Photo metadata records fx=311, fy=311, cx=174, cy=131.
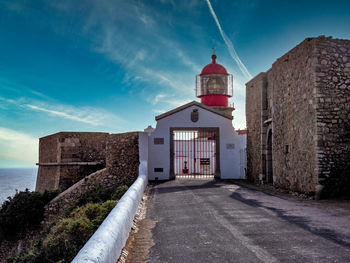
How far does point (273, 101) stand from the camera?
13336 mm

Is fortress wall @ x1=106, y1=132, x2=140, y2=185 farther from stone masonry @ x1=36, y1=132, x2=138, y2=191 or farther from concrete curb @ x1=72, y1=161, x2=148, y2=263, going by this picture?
concrete curb @ x1=72, y1=161, x2=148, y2=263

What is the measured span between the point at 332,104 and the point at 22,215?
49.4 ft

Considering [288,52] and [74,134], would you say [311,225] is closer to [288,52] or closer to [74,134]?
[288,52]

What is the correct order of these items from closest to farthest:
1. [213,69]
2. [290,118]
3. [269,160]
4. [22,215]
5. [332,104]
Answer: [332,104] < [290,118] < [269,160] < [22,215] < [213,69]

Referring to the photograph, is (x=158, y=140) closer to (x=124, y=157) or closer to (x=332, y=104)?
(x=124, y=157)

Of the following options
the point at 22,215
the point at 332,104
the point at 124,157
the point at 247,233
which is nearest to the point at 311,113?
the point at 332,104

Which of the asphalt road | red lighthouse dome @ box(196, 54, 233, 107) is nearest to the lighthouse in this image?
red lighthouse dome @ box(196, 54, 233, 107)

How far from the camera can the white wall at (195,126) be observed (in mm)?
16641

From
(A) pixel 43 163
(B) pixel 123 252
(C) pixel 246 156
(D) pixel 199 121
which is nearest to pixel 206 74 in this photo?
(D) pixel 199 121

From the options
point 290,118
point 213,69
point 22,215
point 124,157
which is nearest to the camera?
point 290,118

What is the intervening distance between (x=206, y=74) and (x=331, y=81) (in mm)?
15454

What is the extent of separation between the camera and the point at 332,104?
957cm

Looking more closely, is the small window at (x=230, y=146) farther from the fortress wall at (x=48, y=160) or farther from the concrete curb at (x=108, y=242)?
the concrete curb at (x=108, y=242)

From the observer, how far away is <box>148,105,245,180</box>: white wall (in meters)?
16.6
